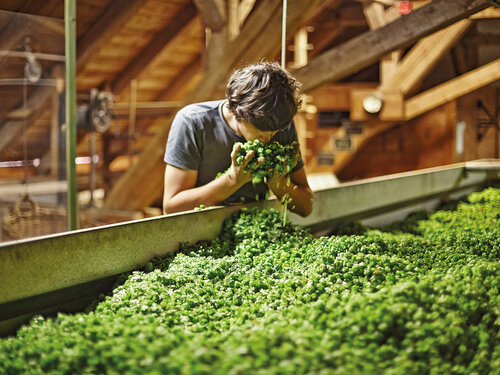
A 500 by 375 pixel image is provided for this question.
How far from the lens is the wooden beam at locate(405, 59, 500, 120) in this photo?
704 centimetres

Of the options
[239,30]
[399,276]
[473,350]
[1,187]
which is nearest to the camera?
[473,350]

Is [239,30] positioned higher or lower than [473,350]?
higher

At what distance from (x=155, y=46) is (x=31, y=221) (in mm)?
3644

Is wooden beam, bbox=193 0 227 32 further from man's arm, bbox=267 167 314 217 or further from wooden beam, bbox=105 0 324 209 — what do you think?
man's arm, bbox=267 167 314 217

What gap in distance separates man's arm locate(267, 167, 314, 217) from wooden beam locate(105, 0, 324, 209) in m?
1.79

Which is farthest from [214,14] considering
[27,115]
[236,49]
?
[27,115]

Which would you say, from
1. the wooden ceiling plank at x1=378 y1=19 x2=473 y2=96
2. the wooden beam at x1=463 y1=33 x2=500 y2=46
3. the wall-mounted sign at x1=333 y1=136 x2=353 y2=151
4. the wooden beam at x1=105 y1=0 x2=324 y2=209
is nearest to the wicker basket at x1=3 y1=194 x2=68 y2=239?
the wooden beam at x1=105 y1=0 x2=324 y2=209

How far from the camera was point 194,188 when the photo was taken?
3.09 m

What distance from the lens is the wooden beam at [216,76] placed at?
4773 millimetres

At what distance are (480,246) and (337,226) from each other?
107 cm

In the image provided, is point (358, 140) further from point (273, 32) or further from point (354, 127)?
point (273, 32)

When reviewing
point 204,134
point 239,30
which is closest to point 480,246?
point 204,134

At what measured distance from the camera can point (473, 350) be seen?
6.37 ft

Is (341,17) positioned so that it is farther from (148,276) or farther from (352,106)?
(148,276)
